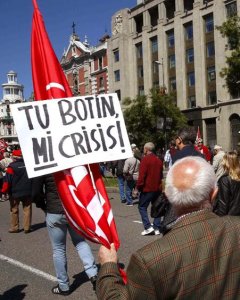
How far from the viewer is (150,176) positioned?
843 centimetres

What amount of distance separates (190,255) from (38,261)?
5320 millimetres

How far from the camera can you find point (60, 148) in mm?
3207

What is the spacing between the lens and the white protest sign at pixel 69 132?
10.4ft

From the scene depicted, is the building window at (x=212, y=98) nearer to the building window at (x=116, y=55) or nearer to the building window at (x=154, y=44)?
the building window at (x=154, y=44)

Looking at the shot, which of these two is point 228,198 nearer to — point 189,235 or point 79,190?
point 79,190

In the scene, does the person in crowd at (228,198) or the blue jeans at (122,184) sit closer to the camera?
the person in crowd at (228,198)

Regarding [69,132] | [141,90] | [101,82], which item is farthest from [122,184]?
[101,82]

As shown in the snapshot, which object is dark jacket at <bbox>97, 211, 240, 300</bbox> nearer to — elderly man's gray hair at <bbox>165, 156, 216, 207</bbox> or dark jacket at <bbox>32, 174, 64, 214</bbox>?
elderly man's gray hair at <bbox>165, 156, 216, 207</bbox>

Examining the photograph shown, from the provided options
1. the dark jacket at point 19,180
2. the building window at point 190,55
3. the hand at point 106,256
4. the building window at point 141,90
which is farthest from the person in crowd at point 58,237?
the building window at point 141,90

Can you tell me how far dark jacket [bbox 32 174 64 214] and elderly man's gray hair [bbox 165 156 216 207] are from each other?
319cm

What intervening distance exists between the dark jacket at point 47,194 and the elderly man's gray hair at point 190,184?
3.19 metres

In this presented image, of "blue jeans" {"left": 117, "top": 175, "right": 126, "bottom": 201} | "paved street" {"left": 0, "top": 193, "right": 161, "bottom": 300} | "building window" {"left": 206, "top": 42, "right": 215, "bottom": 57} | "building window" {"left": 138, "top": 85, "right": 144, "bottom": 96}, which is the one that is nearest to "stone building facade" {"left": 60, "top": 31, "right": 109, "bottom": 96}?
"building window" {"left": 138, "top": 85, "right": 144, "bottom": 96}

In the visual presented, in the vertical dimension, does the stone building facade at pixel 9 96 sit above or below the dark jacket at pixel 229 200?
above

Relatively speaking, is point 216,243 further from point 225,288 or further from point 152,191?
point 152,191
